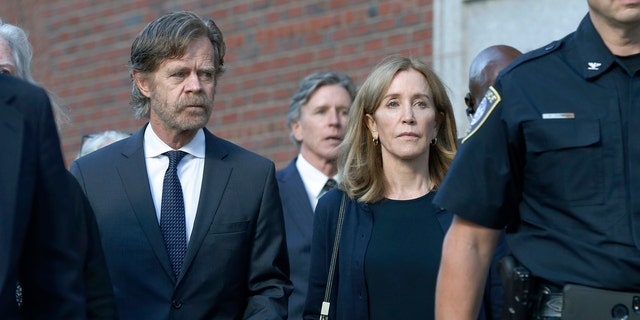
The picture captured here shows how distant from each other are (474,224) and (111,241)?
1838mm

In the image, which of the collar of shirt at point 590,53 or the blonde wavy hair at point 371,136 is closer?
the collar of shirt at point 590,53

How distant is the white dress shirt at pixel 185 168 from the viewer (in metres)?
5.12

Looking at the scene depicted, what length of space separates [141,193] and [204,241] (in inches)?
12.4

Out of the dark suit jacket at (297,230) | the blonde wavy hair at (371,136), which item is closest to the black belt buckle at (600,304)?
the blonde wavy hair at (371,136)

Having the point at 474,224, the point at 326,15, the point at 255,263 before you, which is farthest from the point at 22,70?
the point at 326,15

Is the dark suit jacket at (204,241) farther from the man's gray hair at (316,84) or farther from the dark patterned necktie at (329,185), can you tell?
the man's gray hair at (316,84)

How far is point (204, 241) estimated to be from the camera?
16.5 ft

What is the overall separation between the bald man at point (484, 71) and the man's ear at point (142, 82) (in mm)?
1323

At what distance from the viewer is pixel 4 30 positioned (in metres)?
5.20

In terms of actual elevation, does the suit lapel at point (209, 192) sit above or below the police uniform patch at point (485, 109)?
below

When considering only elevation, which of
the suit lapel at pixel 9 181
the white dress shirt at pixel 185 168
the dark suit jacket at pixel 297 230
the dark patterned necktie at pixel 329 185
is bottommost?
the dark suit jacket at pixel 297 230

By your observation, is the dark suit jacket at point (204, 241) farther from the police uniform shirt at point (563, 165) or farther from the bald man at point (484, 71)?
the police uniform shirt at point (563, 165)

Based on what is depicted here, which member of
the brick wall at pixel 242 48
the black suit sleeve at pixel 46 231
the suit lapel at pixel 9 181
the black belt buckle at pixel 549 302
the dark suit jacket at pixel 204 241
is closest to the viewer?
the suit lapel at pixel 9 181

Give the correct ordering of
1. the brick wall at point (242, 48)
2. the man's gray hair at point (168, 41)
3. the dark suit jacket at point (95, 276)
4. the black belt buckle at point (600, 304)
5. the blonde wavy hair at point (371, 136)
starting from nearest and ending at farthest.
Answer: the black belt buckle at point (600, 304), the dark suit jacket at point (95, 276), the man's gray hair at point (168, 41), the blonde wavy hair at point (371, 136), the brick wall at point (242, 48)
